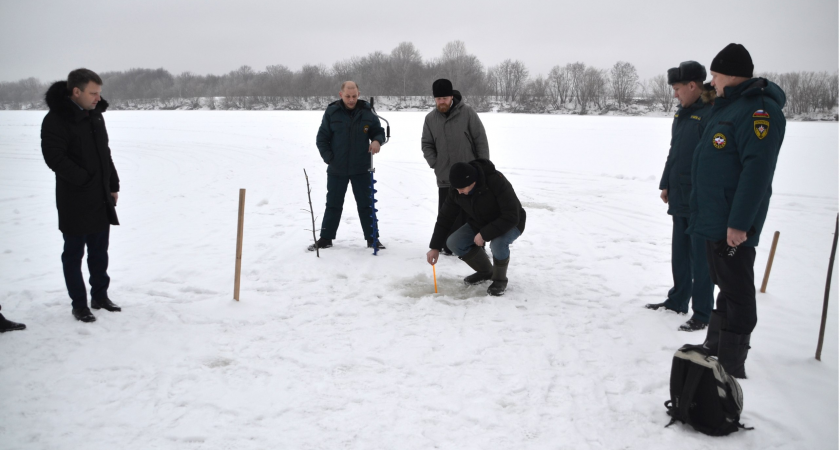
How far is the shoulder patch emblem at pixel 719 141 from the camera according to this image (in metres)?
3.24

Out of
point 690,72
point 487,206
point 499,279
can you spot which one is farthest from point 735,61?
point 499,279

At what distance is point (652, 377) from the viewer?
3.47 m

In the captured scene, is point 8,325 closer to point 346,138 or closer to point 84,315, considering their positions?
point 84,315

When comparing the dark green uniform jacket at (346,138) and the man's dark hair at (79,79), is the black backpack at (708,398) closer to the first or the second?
the dark green uniform jacket at (346,138)

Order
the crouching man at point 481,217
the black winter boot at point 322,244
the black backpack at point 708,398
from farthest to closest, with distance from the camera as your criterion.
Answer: the black winter boot at point 322,244 → the crouching man at point 481,217 → the black backpack at point 708,398

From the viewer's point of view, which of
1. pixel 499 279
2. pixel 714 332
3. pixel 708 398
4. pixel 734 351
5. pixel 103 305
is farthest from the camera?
pixel 499 279

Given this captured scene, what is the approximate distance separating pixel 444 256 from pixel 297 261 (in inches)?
67.3

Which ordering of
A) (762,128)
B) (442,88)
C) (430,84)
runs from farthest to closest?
1. (430,84)
2. (442,88)
3. (762,128)

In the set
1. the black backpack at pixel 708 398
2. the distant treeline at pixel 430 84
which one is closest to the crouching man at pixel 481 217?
the black backpack at pixel 708 398

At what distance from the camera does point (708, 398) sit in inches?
112

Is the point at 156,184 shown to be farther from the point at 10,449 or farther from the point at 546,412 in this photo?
the point at 546,412

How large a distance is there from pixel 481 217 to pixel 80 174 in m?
3.36

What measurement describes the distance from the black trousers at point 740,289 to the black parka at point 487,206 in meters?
1.83

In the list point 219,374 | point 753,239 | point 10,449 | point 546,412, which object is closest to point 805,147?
point 753,239
